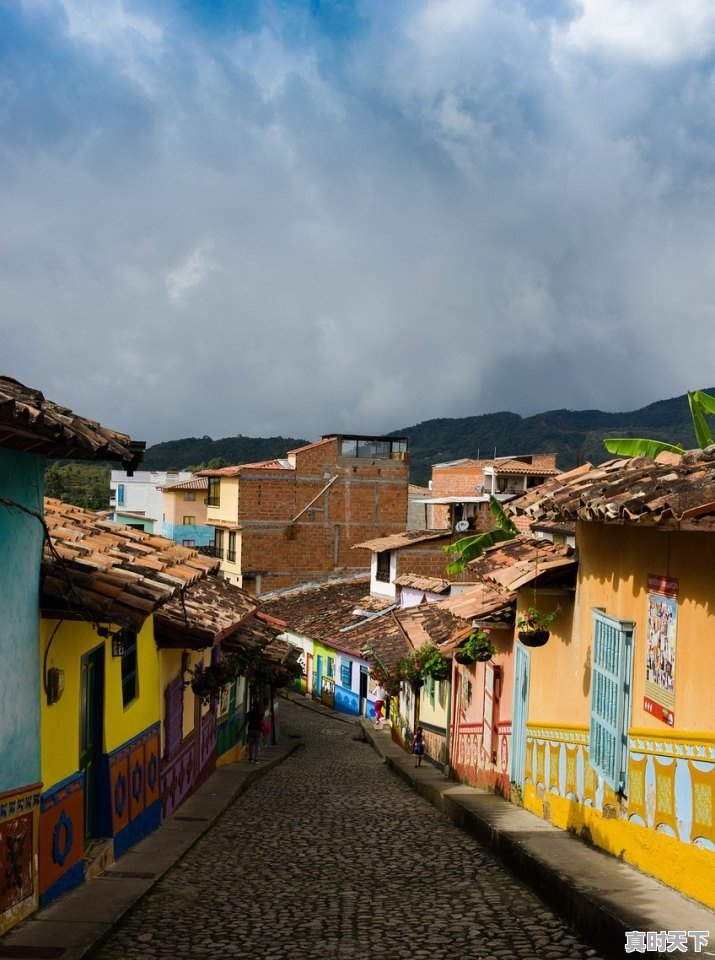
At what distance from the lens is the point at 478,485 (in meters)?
47.5

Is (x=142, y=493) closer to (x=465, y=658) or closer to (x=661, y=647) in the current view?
(x=465, y=658)

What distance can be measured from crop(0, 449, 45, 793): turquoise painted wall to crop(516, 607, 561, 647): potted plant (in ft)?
18.6

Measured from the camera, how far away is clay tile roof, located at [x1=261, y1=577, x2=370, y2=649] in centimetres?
4153

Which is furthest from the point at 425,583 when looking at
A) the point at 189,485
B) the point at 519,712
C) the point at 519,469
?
the point at 189,485

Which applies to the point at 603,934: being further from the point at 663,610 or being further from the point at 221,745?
the point at 221,745

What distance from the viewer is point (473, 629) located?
16484 mm

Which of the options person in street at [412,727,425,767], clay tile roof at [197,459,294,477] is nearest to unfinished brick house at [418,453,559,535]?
clay tile roof at [197,459,294,477]

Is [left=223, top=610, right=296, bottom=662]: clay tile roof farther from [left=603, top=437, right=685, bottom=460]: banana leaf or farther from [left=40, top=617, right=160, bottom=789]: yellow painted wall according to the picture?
[left=603, top=437, right=685, bottom=460]: banana leaf

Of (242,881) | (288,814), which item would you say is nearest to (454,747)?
(288,814)

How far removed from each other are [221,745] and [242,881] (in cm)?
1245

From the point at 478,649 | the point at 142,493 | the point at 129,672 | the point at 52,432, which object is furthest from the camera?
the point at 142,493

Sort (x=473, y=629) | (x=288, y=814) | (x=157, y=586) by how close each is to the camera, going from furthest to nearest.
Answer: (x=473, y=629) → (x=288, y=814) → (x=157, y=586)

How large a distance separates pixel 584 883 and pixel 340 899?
7.59 feet

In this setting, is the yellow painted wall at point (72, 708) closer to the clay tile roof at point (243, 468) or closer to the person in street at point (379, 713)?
the person in street at point (379, 713)
